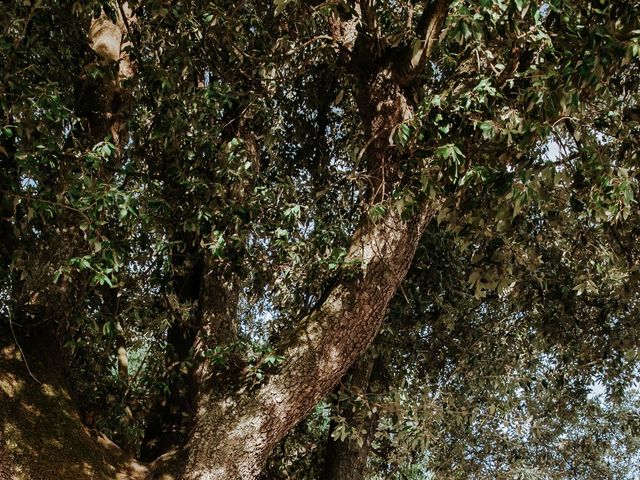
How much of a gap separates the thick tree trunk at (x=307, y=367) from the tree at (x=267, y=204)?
0.02m

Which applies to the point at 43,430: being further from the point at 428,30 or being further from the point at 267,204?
the point at 428,30

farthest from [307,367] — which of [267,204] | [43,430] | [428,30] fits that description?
[428,30]

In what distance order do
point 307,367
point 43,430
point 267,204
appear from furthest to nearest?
point 267,204
point 307,367
point 43,430

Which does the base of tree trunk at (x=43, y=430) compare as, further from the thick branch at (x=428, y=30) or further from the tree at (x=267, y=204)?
the thick branch at (x=428, y=30)

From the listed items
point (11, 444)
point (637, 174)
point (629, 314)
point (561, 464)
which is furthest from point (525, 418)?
point (11, 444)

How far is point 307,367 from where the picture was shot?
5.05 meters

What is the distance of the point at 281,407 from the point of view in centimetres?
503

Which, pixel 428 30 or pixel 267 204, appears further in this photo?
pixel 267 204

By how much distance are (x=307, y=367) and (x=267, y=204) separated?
1336 mm

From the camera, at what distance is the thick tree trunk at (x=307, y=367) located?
16.2 ft

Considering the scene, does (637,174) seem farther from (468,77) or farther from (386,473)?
(386,473)

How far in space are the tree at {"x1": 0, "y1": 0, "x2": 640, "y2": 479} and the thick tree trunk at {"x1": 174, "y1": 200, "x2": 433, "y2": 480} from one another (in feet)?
0.05

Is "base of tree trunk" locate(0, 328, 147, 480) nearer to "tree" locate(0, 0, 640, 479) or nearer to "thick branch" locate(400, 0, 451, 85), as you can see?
"tree" locate(0, 0, 640, 479)

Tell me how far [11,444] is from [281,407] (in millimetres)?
1889
